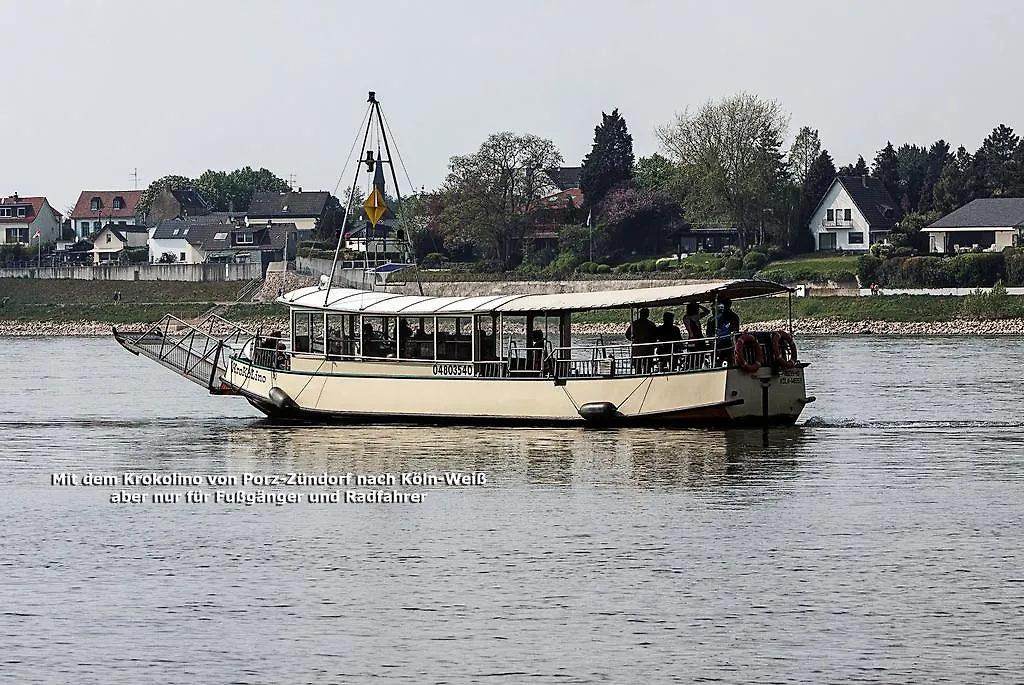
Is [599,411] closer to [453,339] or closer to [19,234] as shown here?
[453,339]

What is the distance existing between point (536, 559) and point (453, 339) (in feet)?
52.4

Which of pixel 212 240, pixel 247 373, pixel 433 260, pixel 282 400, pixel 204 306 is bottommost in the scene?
pixel 282 400

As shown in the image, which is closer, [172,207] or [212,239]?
[212,239]

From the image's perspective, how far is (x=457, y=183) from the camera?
435ft

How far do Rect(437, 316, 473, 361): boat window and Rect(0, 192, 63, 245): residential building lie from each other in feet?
494

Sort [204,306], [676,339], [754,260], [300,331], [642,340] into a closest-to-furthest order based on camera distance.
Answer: [676,339]
[642,340]
[300,331]
[754,260]
[204,306]

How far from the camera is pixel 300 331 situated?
4288cm

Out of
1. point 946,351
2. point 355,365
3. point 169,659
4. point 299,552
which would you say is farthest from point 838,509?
point 946,351

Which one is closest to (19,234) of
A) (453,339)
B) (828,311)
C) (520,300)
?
(828,311)

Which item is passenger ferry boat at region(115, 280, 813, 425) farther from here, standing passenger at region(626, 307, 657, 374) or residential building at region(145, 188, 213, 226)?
residential building at region(145, 188, 213, 226)

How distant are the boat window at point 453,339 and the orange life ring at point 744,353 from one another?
257 inches

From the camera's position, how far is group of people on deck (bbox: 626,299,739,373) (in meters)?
37.7

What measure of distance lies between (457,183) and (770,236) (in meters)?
24.2

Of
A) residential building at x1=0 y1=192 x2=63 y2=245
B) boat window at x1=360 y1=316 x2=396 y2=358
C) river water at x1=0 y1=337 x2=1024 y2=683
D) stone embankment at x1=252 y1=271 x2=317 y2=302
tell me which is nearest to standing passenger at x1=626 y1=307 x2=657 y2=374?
river water at x1=0 y1=337 x2=1024 y2=683
